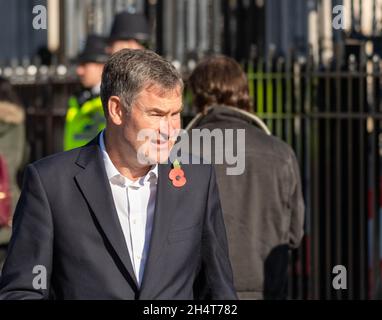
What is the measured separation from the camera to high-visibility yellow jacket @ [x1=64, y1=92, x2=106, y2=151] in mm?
7785

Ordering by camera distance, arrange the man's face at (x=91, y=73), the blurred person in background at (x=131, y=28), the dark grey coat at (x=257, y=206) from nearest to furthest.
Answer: the dark grey coat at (x=257, y=206)
the man's face at (x=91, y=73)
the blurred person in background at (x=131, y=28)

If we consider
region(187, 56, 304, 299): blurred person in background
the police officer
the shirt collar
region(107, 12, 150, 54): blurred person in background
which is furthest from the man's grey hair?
region(107, 12, 150, 54): blurred person in background

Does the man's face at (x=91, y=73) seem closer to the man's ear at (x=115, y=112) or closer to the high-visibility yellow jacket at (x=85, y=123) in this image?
the high-visibility yellow jacket at (x=85, y=123)

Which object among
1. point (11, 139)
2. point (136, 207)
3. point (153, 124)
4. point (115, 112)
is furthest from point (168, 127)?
point (11, 139)

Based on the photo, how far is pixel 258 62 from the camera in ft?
28.5

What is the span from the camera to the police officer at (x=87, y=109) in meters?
7.82

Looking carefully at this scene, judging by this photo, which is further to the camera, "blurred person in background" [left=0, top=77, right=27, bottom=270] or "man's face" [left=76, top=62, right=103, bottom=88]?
"blurred person in background" [left=0, top=77, right=27, bottom=270]

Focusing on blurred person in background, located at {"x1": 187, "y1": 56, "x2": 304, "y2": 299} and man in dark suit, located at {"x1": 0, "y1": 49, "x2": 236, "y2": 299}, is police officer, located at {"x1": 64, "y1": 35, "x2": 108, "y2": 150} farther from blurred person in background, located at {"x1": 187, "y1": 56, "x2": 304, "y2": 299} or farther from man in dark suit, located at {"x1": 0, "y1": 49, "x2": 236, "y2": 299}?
man in dark suit, located at {"x1": 0, "y1": 49, "x2": 236, "y2": 299}

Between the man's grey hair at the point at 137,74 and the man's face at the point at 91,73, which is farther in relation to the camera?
the man's face at the point at 91,73

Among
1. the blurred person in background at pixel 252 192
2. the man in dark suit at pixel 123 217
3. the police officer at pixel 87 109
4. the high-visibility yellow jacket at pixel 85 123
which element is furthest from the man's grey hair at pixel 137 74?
the high-visibility yellow jacket at pixel 85 123

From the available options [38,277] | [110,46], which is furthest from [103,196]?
[110,46]

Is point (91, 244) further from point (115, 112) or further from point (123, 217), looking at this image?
point (115, 112)
